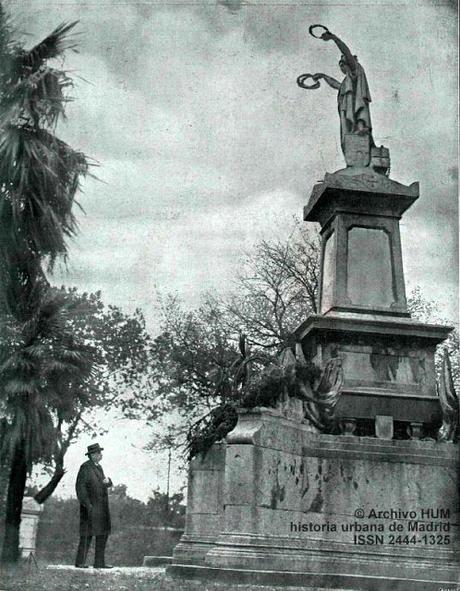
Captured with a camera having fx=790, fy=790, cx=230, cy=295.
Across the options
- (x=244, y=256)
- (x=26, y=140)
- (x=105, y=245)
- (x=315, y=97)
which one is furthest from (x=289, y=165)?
(x=244, y=256)

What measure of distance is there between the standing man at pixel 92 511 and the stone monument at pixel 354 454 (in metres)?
1.09

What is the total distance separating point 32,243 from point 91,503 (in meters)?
3.93

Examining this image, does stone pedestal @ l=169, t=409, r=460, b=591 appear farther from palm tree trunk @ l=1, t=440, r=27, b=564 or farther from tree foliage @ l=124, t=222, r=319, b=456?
tree foliage @ l=124, t=222, r=319, b=456

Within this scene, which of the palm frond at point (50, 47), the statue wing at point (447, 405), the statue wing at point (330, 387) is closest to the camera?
the statue wing at point (330, 387)

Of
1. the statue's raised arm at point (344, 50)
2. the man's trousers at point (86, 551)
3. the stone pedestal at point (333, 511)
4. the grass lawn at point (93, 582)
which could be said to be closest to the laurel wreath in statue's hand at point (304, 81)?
the statue's raised arm at point (344, 50)

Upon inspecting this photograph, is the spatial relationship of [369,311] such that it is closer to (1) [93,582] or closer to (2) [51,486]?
(1) [93,582]

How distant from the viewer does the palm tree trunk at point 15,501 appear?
1037 centimetres

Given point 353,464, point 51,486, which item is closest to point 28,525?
point 51,486

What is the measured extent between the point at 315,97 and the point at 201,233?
125 inches

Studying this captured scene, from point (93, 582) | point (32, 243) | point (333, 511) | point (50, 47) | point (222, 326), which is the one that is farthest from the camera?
point (222, 326)

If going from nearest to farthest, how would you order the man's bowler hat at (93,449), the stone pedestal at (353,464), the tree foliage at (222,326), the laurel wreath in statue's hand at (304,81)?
the stone pedestal at (353,464) → the man's bowler hat at (93,449) → the laurel wreath in statue's hand at (304,81) → the tree foliage at (222,326)

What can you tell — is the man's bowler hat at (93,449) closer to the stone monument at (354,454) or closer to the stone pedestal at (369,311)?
the stone monument at (354,454)

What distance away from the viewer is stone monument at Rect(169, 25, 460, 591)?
334 inches

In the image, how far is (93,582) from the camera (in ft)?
27.5
